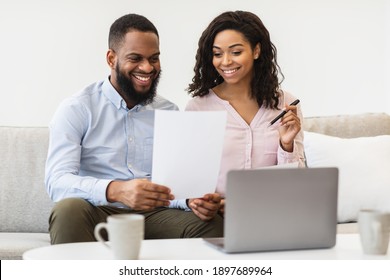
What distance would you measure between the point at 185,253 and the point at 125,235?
7.0 inches

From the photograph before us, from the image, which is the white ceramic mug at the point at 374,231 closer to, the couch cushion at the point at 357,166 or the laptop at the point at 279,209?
the laptop at the point at 279,209

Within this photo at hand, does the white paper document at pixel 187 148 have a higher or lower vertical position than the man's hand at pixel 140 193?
higher

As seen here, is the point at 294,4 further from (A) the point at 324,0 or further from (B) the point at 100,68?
(B) the point at 100,68

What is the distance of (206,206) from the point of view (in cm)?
193

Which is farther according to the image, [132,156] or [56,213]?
[132,156]

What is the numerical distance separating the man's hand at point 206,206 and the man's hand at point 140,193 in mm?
188

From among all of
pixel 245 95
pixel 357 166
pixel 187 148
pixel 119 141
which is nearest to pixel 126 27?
pixel 119 141

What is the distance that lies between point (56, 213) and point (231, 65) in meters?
0.85

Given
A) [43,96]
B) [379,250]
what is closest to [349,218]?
[379,250]

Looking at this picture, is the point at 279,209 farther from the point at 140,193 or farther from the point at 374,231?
the point at 140,193

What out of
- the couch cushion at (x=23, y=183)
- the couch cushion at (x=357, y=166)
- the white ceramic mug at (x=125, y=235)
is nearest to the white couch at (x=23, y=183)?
the couch cushion at (x=23, y=183)

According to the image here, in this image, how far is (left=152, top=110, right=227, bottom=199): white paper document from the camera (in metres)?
1.54

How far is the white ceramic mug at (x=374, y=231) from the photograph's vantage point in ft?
4.47
